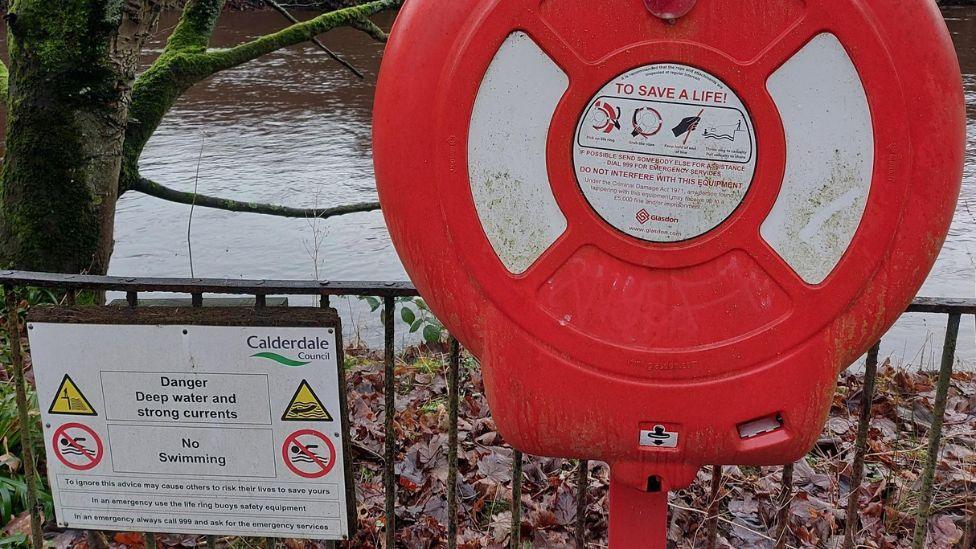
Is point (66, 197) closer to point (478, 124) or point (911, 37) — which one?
point (478, 124)

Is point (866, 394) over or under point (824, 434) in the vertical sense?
over

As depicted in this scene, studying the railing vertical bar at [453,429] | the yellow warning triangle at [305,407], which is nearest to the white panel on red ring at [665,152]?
the railing vertical bar at [453,429]

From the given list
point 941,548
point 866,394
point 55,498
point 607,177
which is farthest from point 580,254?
point 941,548

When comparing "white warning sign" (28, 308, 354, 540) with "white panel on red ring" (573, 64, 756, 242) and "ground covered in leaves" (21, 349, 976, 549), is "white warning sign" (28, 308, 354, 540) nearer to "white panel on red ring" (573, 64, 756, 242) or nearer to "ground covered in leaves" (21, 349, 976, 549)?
"ground covered in leaves" (21, 349, 976, 549)

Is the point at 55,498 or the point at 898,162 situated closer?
the point at 898,162

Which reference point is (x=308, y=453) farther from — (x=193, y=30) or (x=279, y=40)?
(x=193, y=30)

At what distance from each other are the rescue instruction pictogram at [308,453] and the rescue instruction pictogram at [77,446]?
49cm

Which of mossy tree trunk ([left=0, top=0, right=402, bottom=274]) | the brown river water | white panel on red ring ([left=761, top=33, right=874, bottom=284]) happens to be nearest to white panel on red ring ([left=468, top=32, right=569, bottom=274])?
white panel on red ring ([left=761, top=33, right=874, bottom=284])

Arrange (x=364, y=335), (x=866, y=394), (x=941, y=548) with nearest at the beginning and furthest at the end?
1. (x=866, y=394)
2. (x=941, y=548)
3. (x=364, y=335)

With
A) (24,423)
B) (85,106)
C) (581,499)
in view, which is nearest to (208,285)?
(24,423)

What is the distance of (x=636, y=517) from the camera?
188cm

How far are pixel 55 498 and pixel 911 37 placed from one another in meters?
2.27

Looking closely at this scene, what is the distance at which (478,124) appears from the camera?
A: 154cm

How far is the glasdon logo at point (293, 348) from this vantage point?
2.16 metres
